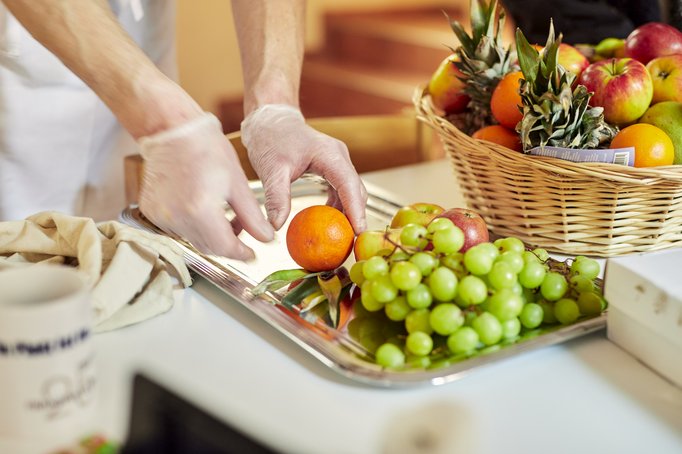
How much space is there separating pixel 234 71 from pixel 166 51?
106 inches

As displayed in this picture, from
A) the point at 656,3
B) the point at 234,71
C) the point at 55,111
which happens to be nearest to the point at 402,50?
the point at 234,71

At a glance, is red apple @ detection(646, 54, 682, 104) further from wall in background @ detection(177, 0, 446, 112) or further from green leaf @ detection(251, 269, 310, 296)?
wall in background @ detection(177, 0, 446, 112)

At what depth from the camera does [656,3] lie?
1.73 metres

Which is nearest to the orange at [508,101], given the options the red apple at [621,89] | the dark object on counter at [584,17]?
the red apple at [621,89]

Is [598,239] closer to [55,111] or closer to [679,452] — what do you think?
[679,452]

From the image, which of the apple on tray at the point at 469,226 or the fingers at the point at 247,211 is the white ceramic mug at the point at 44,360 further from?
the apple on tray at the point at 469,226

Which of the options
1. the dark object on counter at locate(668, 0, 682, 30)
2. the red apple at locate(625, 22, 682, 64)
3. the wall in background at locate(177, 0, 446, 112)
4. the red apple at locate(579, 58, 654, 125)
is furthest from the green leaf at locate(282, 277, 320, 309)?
the wall in background at locate(177, 0, 446, 112)

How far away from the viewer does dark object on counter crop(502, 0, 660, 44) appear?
169 centimetres

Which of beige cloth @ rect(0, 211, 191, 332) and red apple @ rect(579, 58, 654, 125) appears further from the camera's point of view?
red apple @ rect(579, 58, 654, 125)

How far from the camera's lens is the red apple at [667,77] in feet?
3.63

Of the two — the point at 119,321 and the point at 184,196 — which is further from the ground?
the point at 184,196

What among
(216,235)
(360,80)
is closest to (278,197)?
(216,235)

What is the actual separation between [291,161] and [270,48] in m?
0.29

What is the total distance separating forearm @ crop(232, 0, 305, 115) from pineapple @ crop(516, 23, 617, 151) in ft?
1.40
